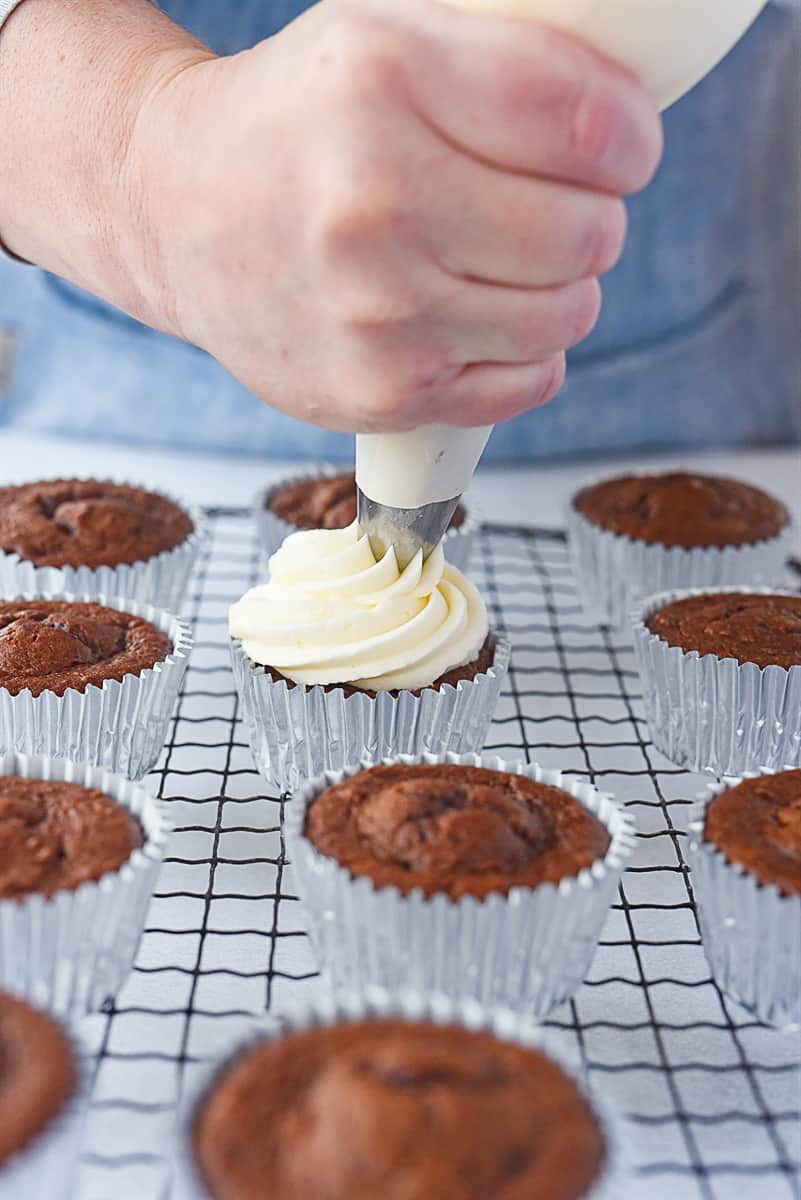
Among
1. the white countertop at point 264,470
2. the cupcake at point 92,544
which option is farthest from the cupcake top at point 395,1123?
the white countertop at point 264,470

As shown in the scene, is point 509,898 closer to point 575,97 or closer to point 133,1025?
point 133,1025

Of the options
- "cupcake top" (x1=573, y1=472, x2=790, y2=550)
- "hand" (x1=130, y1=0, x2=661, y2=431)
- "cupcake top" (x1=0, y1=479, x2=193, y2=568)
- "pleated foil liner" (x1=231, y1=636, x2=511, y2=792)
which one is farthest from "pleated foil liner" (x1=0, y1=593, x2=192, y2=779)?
"cupcake top" (x1=573, y1=472, x2=790, y2=550)

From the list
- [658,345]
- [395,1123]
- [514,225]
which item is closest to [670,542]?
[658,345]

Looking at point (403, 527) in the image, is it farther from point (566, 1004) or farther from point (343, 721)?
point (566, 1004)

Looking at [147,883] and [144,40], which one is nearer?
[147,883]

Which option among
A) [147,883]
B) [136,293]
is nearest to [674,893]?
[147,883]
